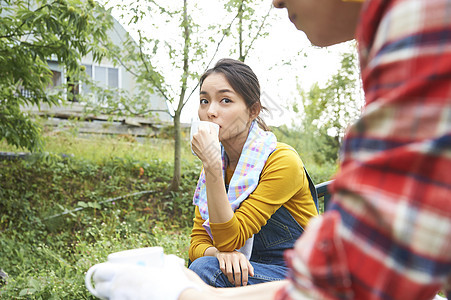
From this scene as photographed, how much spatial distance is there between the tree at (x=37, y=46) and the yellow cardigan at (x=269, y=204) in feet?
8.37

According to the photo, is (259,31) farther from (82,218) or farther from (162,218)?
(82,218)

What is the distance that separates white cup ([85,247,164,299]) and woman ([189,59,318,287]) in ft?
2.31

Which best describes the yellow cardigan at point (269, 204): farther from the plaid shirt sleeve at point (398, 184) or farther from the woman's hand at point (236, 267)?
the plaid shirt sleeve at point (398, 184)

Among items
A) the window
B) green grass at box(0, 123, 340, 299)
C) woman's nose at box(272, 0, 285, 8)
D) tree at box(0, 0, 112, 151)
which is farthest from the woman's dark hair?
the window

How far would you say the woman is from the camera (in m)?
1.50

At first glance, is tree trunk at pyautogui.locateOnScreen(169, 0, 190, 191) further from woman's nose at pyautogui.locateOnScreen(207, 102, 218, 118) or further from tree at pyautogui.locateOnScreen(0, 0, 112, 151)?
woman's nose at pyautogui.locateOnScreen(207, 102, 218, 118)

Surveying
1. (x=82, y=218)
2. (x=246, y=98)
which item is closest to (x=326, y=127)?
(x=82, y=218)

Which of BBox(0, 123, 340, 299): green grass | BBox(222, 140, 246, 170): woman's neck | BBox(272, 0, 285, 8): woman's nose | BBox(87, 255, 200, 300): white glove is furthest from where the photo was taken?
BBox(0, 123, 340, 299): green grass

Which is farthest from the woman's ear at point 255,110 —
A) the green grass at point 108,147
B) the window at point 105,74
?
the window at point 105,74

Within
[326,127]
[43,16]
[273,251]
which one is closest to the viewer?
[273,251]

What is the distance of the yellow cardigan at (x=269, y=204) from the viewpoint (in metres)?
1.53

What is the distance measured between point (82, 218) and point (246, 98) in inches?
145

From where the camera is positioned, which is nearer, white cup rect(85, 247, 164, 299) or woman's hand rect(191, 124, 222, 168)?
white cup rect(85, 247, 164, 299)

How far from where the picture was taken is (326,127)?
31.2 feet
